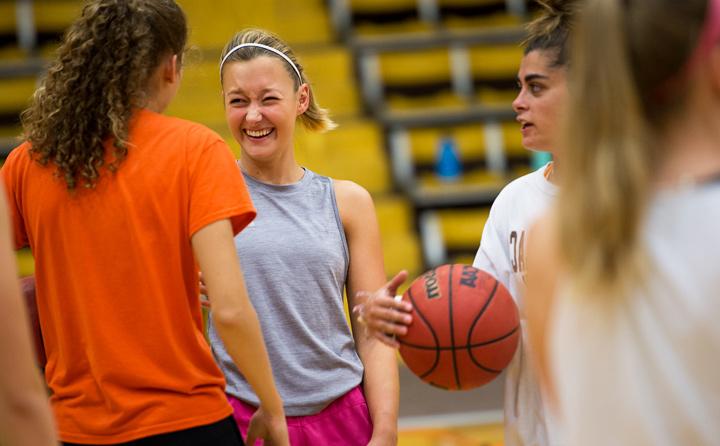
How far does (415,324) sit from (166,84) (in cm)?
79

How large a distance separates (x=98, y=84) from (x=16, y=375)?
1.01m

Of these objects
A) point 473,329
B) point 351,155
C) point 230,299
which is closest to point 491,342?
point 473,329

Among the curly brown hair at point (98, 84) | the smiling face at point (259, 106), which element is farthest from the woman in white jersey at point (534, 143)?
the curly brown hair at point (98, 84)

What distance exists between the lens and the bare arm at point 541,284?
5.01ft

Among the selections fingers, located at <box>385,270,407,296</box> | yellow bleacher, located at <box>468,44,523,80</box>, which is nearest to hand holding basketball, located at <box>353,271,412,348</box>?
fingers, located at <box>385,270,407,296</box>

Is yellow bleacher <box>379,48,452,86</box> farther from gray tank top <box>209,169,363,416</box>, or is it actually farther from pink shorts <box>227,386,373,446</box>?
pink shorts <box>227,386,373,446</box>

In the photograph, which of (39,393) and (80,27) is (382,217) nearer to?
(80,27)

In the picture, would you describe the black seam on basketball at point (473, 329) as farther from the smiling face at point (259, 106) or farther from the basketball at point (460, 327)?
the smiling face at point (259, 106)

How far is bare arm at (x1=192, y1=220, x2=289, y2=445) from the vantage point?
2262 mm

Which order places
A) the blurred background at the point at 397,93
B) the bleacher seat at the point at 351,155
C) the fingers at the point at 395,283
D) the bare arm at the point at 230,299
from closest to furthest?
the bare arm at the point at 230,299 < the fingers at the point at 395,283 < the blurred background at the point at 397,93 < the bleacher seat at the point at 351,155

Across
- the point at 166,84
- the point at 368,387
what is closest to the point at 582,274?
the point at 166,84

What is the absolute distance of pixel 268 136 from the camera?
3057mm

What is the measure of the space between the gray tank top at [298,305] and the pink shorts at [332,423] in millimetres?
25

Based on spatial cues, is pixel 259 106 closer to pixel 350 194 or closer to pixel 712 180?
pixel 350 194
